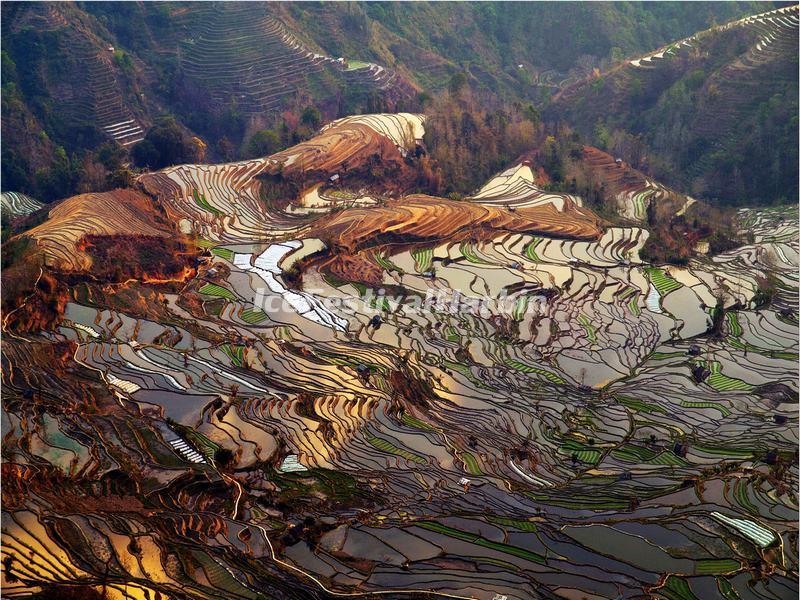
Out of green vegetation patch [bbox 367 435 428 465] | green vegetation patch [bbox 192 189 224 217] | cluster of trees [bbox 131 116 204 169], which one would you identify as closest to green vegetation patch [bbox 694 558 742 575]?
green vegetation patch [bbox 367 435 428 465]

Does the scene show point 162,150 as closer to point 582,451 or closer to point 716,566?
point 582,451

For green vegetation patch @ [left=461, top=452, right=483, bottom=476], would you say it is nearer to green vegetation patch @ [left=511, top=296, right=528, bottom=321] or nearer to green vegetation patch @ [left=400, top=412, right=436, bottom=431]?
green vegetation patch @ [left=400, top=412, right=436, bottom=431]

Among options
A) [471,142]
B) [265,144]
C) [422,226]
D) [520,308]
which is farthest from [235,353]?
[471,142]

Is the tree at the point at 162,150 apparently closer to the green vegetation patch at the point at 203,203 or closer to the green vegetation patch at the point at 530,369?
the green vegetation patch at the point at 203,203

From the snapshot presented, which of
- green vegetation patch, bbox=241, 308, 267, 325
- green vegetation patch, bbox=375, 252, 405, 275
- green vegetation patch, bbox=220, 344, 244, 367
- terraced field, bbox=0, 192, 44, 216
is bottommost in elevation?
terraced field, bbox=0, 192, 44, 216

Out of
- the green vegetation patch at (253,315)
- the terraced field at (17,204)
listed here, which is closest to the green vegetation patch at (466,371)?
the green vegetation patch at (253,315)
